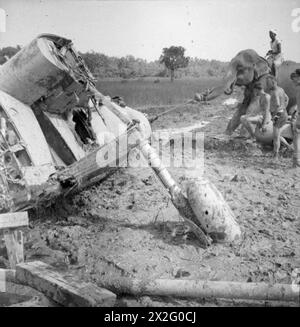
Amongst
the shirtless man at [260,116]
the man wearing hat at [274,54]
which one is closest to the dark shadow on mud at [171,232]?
the shirtless man at [260,116]

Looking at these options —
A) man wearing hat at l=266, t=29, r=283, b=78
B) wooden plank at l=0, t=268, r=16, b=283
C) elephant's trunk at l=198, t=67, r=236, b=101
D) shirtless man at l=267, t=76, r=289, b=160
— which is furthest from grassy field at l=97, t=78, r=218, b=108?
wooden plank at l=0, t=268, r=16, b=283

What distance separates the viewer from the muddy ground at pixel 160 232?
4352 mm

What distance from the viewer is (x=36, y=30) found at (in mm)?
6090

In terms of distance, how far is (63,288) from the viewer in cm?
356

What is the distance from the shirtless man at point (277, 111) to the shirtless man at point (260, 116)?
0.14 meters

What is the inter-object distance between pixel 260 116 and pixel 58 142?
4886 millimetres

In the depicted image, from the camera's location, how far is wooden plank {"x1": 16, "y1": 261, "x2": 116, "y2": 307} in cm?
345

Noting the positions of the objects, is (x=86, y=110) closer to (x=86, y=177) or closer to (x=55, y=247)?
(x=86, y=177)

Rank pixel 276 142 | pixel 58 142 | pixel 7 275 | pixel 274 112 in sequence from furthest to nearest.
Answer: pixel 274 112
pixel 276 142
pixel 58 142
pixel 7 275

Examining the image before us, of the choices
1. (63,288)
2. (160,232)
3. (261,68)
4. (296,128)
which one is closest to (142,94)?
(261,68)

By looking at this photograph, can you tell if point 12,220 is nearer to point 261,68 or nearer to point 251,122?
point 251,122

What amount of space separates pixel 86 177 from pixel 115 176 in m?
2.11

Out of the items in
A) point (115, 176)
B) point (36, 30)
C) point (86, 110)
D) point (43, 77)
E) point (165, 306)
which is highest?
point (36, 30)
